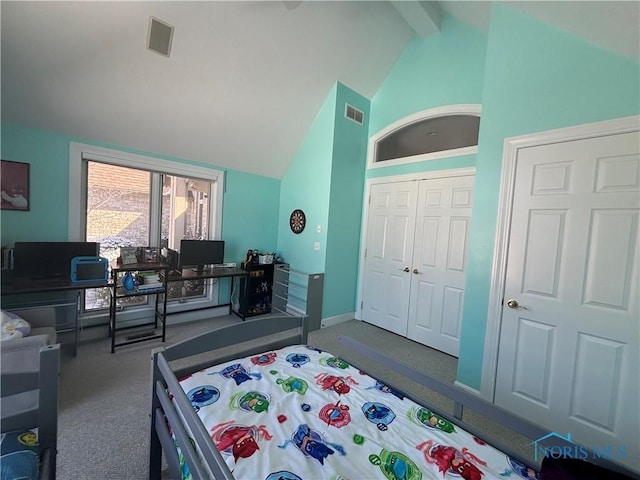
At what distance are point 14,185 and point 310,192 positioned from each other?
10.0 feet

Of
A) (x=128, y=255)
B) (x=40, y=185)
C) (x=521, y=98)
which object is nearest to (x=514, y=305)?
(x=521, y=98)

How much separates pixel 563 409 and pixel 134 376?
11.0ft

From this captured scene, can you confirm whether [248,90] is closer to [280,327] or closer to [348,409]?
[280,327]

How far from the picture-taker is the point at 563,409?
1.88 metres

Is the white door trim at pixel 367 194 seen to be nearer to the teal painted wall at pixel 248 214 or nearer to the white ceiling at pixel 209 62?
the white ceiling at pixel 209 62

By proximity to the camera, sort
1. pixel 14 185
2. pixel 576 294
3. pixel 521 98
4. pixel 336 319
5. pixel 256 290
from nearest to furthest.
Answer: pixel 576 294
pixel 521 98
pixel 14 185
pixel 336 319
pixel 256 290

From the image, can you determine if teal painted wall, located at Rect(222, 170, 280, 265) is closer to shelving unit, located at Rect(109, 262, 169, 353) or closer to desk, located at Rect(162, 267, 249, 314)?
desk, located at Rect(162, 267, 249, 314)

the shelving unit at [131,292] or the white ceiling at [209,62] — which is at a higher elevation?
the white ceiling at [209,62]

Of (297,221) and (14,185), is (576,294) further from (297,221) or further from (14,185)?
(14,185)

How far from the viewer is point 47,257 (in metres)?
2.61

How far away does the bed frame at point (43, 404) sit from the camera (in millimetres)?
970

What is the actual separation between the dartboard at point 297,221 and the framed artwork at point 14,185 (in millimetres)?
2864

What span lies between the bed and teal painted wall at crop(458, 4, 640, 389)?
3.94ft

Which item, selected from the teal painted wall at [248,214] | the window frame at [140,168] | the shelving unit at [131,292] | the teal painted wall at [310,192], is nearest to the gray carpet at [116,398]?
the shelving unit at [131,292]
